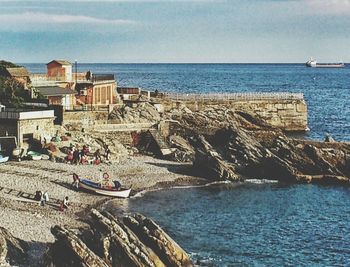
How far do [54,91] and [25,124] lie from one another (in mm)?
13910

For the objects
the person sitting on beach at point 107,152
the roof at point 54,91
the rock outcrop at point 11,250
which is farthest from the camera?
the roof at point 54,91

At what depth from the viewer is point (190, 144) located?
64250 millimetres

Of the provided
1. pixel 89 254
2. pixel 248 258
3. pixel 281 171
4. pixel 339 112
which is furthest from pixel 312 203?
pixel 339 112

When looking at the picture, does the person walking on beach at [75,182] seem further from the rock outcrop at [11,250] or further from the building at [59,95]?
the building at [59,95]

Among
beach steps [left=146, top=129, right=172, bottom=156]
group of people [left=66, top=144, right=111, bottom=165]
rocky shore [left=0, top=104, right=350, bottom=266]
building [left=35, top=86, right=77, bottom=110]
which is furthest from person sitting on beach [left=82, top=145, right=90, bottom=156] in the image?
building [left=35, top=86, right=77, bottom=110]

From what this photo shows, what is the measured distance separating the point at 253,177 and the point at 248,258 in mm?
20580

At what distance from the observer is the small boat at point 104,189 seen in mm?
47625

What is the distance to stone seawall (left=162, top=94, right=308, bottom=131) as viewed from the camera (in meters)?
86.1

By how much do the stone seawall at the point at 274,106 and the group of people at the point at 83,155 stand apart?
2962 cm

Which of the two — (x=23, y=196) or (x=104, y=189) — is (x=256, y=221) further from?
(x=23, y=196)

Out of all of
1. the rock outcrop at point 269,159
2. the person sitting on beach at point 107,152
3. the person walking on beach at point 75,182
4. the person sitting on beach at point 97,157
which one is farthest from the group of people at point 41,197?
the rock outcrop at point 269,159

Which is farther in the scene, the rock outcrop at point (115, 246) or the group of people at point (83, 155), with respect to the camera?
the group of people at point (83, 155)

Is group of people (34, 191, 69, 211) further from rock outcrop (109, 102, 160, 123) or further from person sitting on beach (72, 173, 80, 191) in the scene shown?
rock outcrop (109, 102, 160, 123)

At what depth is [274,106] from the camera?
88.9m
